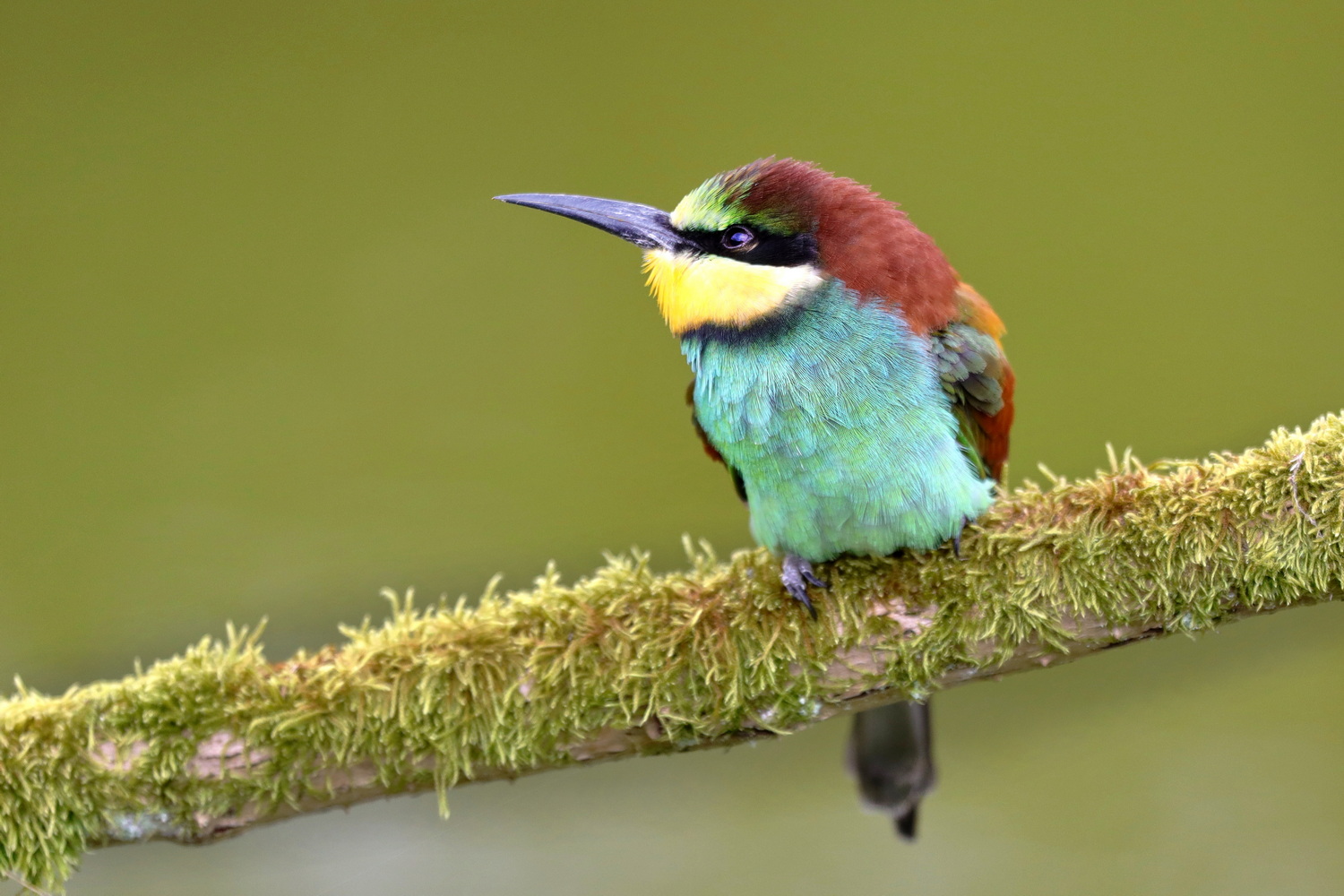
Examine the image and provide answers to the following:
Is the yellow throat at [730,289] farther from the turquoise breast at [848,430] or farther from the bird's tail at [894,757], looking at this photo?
the bird's tail at [894,757]

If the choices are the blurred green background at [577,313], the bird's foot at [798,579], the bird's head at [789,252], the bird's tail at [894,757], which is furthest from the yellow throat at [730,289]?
the blurred green background at [577,313]

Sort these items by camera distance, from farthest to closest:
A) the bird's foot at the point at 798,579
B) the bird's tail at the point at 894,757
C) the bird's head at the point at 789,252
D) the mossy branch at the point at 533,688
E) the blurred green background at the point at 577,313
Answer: the blurred green background at the point at 577,313, the bird's tail at the point at 894,757, the bird's head at the point at 789,252, the bird's foot at the point at 798,579, the mossy branch at the point at 533,688

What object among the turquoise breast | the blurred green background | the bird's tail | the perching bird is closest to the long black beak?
the perching bird

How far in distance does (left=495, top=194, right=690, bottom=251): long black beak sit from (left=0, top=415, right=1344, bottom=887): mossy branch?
801 millimetres

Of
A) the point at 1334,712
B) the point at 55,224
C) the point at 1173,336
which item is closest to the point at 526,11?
the point at 55,224

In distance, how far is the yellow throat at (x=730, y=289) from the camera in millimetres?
2143

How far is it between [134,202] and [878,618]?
11.1 feet

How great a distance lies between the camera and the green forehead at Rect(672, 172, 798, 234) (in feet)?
7.04

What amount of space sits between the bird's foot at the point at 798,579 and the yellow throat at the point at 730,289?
488 mm

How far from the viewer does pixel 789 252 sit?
216cm

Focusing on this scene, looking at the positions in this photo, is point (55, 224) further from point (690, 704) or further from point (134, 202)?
point (690, 704)

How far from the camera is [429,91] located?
3898mm

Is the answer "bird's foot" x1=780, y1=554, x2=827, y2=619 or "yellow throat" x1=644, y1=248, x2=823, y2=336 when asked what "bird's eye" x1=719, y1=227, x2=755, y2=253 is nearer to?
"yellow throat" x1=644, y1=248, x2=823, y2=336

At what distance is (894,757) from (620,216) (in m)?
1.53
